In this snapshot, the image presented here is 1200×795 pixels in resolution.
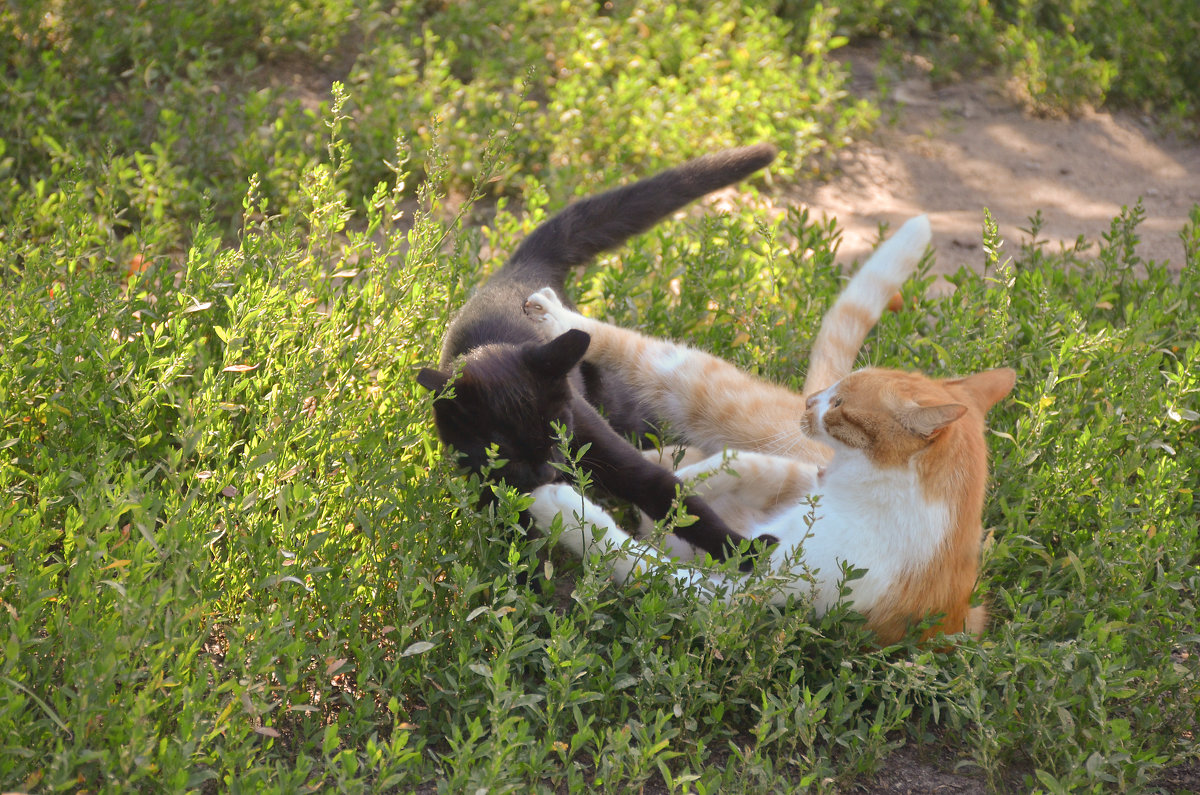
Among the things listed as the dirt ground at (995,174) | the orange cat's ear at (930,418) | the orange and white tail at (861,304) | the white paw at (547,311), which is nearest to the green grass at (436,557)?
the orange and white tail at (861,304)

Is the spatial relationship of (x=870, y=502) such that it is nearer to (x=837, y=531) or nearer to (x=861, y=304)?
(x=837, y=531)

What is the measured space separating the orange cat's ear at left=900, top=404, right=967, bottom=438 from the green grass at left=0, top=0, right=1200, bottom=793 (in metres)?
0.56

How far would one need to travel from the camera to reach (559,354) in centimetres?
285

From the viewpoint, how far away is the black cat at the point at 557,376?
114 inches

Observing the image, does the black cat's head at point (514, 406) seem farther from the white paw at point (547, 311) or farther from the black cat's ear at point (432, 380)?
the white paw at point (547, 311)

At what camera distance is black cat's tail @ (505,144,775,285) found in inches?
151

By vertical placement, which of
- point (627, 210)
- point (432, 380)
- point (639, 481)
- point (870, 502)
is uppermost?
point (627, 210)

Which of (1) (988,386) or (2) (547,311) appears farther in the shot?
(2) (547,311)

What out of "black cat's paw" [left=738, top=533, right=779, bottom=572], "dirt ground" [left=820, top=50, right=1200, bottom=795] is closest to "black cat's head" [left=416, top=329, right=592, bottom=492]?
"black cat's paw" [left=738, top=533, right=779, bottom=572]

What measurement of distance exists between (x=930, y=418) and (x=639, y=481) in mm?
923

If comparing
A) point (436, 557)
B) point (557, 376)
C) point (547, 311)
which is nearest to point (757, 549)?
point (557, 376)

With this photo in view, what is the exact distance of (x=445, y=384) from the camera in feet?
8.86

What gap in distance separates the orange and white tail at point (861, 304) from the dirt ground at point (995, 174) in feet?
3.59

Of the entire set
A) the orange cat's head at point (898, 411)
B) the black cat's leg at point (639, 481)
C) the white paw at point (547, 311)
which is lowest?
the black cat's leg at point (639, 481)
